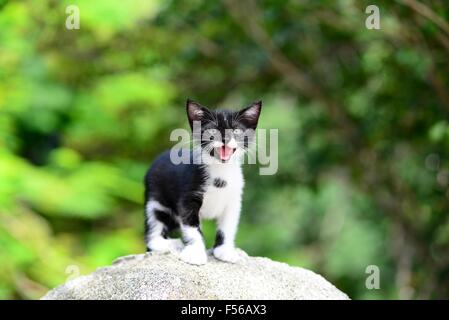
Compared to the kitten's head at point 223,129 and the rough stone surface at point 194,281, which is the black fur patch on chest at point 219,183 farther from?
the rough stone surface at point 194,281

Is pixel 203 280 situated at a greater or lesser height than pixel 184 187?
lesser

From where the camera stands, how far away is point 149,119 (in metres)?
12.5

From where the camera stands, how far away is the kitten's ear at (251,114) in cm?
436

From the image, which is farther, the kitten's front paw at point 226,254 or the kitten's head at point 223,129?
the kitten's front paw at point 226,254

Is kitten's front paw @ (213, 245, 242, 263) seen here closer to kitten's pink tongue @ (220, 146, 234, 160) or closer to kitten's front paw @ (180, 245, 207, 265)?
kitten's front paw @ (180, 245, 207, 265)

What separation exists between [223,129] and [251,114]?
0.18 meters

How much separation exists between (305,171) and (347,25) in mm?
2610

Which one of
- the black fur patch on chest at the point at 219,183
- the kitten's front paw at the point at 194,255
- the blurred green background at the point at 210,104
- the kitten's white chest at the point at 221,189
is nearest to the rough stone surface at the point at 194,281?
the kitten's front paw at the point at 194,255

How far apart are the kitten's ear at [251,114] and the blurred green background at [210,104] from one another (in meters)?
3.32

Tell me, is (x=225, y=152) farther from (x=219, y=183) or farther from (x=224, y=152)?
(x=219, y=183)

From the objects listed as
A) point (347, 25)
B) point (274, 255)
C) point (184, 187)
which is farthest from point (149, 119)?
point (184, 187)

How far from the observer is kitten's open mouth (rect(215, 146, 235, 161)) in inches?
171
